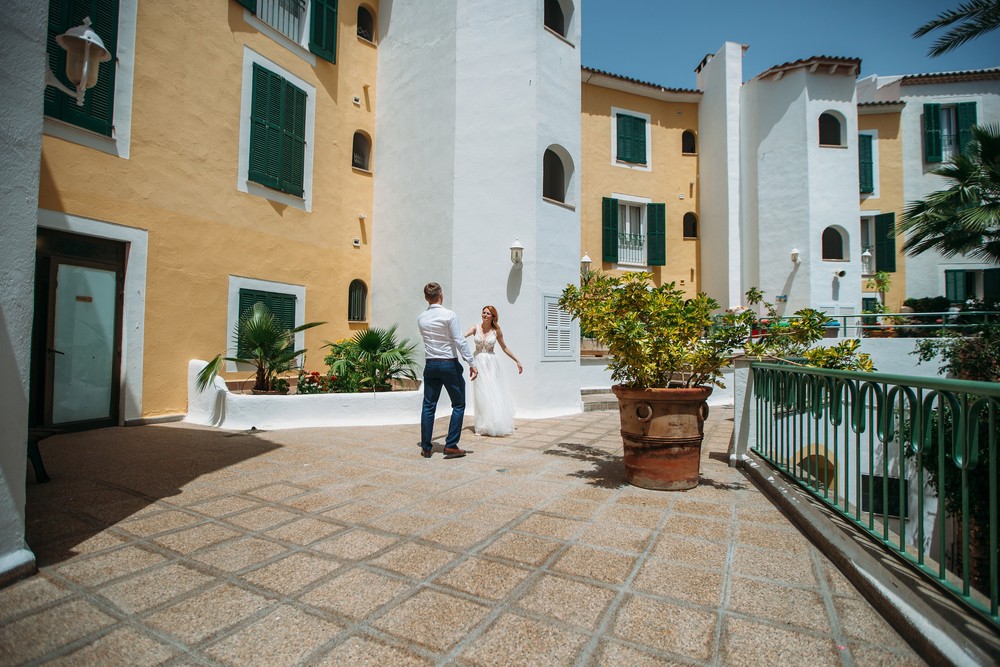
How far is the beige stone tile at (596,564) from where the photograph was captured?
260 cm

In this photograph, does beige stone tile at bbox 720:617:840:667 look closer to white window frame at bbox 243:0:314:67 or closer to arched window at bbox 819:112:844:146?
white window frame at bbox 243:0:314:67

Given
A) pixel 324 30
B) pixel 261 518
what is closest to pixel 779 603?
pixel 261 518

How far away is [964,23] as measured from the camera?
1013cm

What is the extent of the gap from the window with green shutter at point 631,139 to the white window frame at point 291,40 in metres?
9.23

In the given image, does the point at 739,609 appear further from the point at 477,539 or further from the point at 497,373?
the point at 497,373

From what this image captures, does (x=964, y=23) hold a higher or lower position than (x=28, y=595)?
higher

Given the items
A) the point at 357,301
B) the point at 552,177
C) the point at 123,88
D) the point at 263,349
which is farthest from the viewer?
the point at 552,177

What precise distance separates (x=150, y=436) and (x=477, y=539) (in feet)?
18.1

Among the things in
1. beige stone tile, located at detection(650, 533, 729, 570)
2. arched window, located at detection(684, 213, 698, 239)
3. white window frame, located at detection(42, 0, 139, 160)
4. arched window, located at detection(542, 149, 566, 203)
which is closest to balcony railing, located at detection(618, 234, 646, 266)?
arched window, located at detection(684, 213, 698, 239)

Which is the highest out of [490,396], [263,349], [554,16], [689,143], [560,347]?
[554,16]

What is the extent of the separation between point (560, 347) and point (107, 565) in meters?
7.87

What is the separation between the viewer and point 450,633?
2061 mm

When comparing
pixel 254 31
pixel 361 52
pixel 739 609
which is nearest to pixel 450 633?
pixel 739 609

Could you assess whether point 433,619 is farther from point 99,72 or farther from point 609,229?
point 609,229
